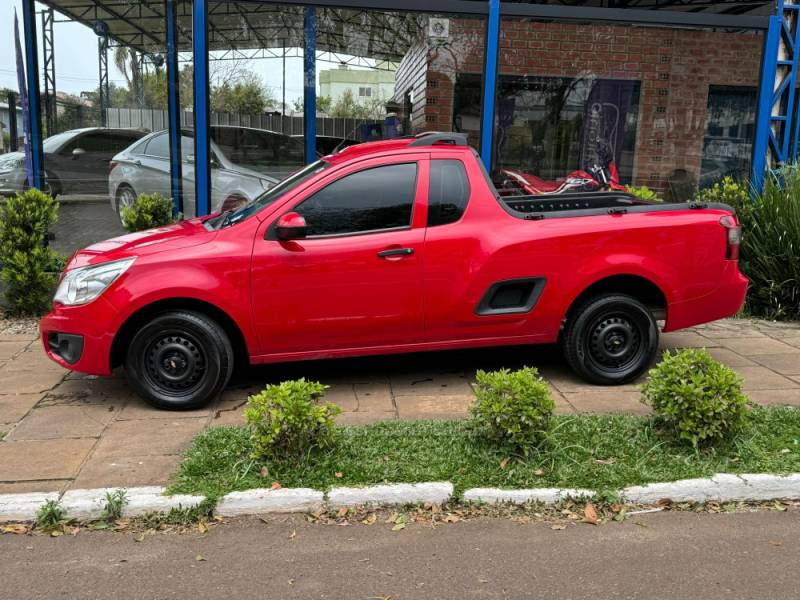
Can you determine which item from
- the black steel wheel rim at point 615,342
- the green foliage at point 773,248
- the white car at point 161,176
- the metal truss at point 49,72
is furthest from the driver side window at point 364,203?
the metal truss at point 49,72

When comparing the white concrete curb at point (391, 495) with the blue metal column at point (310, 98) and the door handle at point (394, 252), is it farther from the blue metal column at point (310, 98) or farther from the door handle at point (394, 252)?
the blue metal column at point (310, 98)

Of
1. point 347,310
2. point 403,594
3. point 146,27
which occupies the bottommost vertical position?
point 403,594

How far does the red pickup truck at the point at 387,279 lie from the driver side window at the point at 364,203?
0.4 inches

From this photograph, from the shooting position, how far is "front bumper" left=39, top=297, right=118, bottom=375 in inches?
196

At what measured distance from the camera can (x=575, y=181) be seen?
1022 cm

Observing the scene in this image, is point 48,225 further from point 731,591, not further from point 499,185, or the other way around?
point 731,591

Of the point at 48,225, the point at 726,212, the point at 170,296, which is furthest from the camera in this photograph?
the point at 48,225

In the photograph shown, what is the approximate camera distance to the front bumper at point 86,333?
4984mm

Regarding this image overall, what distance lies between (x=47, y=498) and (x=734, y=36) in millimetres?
9445

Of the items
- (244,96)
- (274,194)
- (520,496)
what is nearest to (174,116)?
(244,96)

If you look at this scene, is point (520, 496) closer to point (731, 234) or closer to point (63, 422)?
point (731, 234)

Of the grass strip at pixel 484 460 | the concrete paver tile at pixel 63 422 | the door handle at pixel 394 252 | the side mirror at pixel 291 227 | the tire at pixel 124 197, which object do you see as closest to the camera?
the grass strip at pixel 484 460

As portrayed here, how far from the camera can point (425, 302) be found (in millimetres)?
5312

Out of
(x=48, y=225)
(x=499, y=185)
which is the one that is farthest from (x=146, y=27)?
(x=499, y=185)
